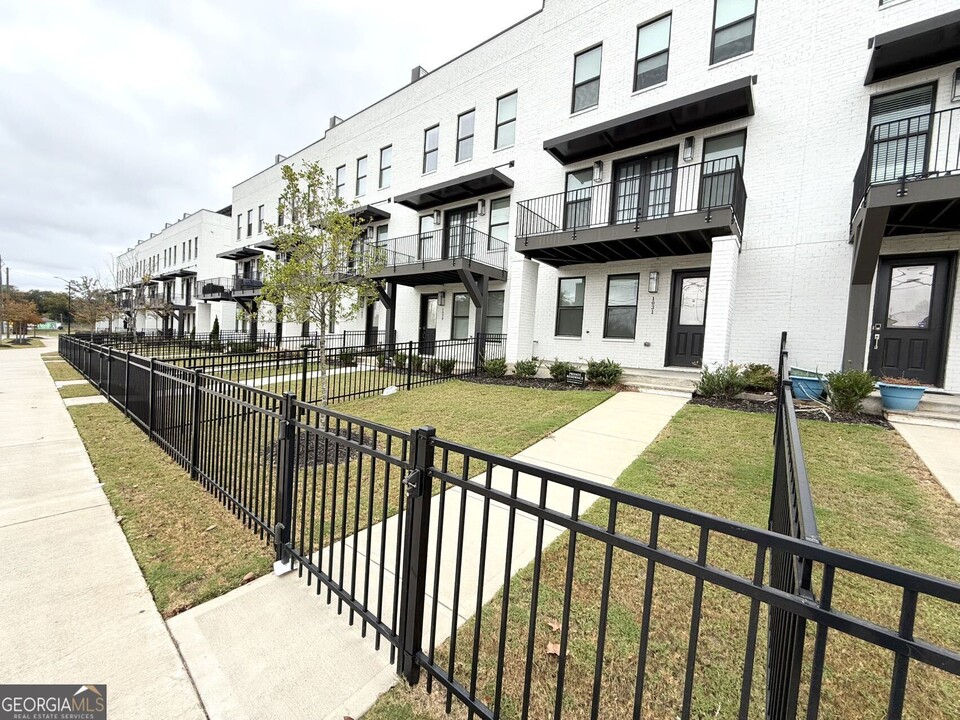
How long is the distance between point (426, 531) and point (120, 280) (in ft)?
227

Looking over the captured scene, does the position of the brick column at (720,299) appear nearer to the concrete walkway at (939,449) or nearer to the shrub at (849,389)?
the shrub at (849,389)

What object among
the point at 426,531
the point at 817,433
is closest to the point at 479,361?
the point at 817,433

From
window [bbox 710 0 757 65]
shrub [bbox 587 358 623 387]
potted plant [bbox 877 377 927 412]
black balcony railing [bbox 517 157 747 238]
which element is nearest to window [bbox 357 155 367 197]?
black balcony railing [bbox 517 157 747 238]

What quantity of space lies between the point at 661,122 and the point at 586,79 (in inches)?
147

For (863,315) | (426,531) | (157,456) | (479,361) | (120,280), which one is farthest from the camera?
(120,280)

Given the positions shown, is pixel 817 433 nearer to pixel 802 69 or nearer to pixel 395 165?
pixel 802 69

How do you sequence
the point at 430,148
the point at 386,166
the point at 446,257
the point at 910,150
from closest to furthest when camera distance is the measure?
1. the point at 910,150
2. the point at 446,257
3. the point at 430,148
4. the point at 386,166

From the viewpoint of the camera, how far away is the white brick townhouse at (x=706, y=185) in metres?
8.10

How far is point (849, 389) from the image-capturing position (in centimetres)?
726

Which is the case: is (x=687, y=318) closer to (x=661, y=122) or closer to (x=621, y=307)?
(x=621, y=307)

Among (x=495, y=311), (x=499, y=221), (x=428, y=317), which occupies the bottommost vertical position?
(x=428, y=317)

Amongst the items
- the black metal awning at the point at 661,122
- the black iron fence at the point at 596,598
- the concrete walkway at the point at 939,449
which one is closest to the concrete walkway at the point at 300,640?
the black iron fence at the point at 596,598

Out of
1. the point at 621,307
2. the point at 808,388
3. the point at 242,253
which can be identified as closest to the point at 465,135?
the point at 621,307

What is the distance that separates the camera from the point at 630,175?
11891 millimetres
